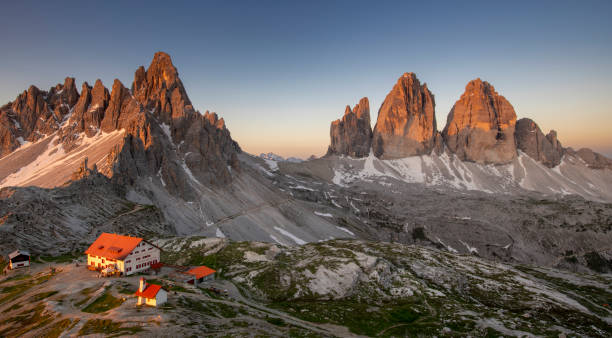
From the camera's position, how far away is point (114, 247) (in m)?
Result: 61.1

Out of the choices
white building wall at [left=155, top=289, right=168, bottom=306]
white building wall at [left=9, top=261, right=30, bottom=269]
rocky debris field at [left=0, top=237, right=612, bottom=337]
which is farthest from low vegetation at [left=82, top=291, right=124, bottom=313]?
white building wall at [left=9, top=261, right=30, bottom=269]

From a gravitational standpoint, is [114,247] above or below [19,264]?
above

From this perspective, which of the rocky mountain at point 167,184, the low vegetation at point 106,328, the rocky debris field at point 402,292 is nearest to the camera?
the low vegetation at point 106,328

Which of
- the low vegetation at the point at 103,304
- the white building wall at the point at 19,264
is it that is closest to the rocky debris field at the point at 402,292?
the low vegetation at the point at 103,304

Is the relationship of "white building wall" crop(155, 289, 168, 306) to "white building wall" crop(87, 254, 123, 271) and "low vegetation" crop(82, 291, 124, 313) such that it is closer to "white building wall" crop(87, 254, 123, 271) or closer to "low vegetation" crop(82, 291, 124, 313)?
"low vegetation" crop(82, 291, 124, 313)

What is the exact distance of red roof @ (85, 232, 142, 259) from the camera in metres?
59.9

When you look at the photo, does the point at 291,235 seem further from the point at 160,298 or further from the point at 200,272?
the point at 160,298

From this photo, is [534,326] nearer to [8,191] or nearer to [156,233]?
[156,233]

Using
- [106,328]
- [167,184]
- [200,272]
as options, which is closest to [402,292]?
[200,272]

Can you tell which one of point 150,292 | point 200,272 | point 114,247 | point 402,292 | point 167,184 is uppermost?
point 167,184

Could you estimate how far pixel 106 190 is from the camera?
120 meters

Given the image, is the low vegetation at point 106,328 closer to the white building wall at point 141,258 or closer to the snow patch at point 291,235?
the white building wall at point 141,258

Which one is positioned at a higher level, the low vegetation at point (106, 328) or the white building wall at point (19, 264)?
the low vegetation at point (106, 328)

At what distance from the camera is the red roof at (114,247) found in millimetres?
59938
